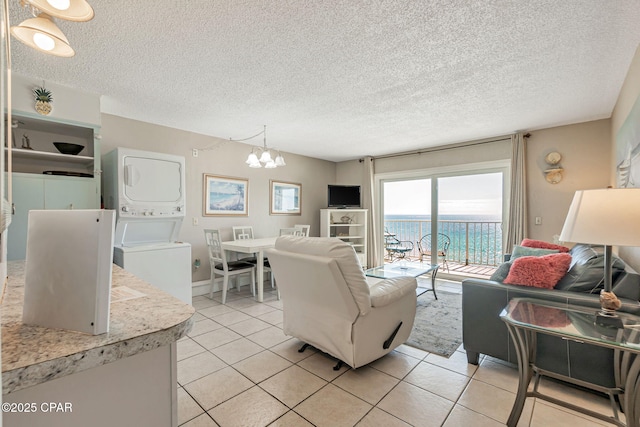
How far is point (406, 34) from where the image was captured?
1.90 meters

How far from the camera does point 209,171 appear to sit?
432cm

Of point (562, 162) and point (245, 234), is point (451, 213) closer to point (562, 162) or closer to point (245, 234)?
point (562, 162)

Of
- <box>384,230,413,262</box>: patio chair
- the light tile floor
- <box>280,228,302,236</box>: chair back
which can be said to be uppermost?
<box>280,228,302,236</box>: chair back

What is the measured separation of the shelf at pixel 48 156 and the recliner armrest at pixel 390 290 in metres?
3.10

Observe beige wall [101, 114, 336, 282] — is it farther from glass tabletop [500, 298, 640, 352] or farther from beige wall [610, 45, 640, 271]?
beige wall [610, 45, 640, 271]

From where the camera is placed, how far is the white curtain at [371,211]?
226 inches

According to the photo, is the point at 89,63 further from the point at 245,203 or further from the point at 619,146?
the point at 619,146

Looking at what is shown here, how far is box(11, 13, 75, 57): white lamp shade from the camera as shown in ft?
4.27

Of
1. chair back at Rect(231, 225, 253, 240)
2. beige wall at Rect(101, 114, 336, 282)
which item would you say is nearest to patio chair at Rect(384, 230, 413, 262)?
beige wall at Rect(101, 114, 336, 282)

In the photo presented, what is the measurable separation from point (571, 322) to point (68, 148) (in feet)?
14.0

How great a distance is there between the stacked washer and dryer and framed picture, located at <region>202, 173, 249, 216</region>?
2.72ft

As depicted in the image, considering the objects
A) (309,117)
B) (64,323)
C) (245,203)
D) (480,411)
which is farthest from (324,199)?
(64,323)

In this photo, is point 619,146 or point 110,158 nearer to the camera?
point 619,146

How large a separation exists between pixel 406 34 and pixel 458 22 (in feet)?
1.05
